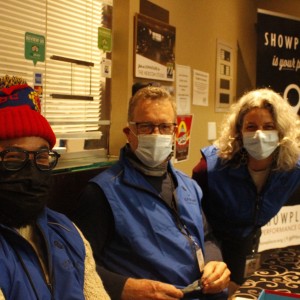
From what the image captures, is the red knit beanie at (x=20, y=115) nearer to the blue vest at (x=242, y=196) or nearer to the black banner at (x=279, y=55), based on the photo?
the blue vest at (x=242, y=196)

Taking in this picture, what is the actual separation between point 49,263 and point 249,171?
45.5 inches

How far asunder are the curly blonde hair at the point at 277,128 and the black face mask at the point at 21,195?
3.61ft

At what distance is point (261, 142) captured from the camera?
1.94m

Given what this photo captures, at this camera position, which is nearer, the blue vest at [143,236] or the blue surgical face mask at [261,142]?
the blue vest at [143,236]

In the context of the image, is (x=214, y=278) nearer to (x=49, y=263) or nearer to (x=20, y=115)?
(x=49, y=263)

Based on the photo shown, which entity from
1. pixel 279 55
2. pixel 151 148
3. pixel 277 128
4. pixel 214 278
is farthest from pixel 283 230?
pixel 279 55

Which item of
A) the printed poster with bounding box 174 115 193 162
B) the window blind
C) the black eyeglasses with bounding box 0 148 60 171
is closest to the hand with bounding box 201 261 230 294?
the black eyeglasses with bounding box 0 148 60 171

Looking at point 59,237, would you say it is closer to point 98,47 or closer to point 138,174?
point 138,174

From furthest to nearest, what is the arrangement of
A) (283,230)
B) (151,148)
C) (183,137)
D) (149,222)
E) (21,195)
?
(183,137) < (283,230) < (151,148) < (149,222) < (21,195)

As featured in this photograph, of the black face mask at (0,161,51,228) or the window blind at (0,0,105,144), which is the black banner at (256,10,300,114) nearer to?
the window blind at (0,0,105,144)

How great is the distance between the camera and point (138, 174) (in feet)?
5.22

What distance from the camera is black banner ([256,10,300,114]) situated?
3627 mm

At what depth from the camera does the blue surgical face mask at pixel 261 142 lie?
1.94 meters

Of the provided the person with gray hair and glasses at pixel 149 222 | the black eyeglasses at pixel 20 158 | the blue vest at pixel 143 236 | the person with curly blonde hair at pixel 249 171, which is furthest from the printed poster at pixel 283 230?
the black eyeglasses at pixel 20 158
